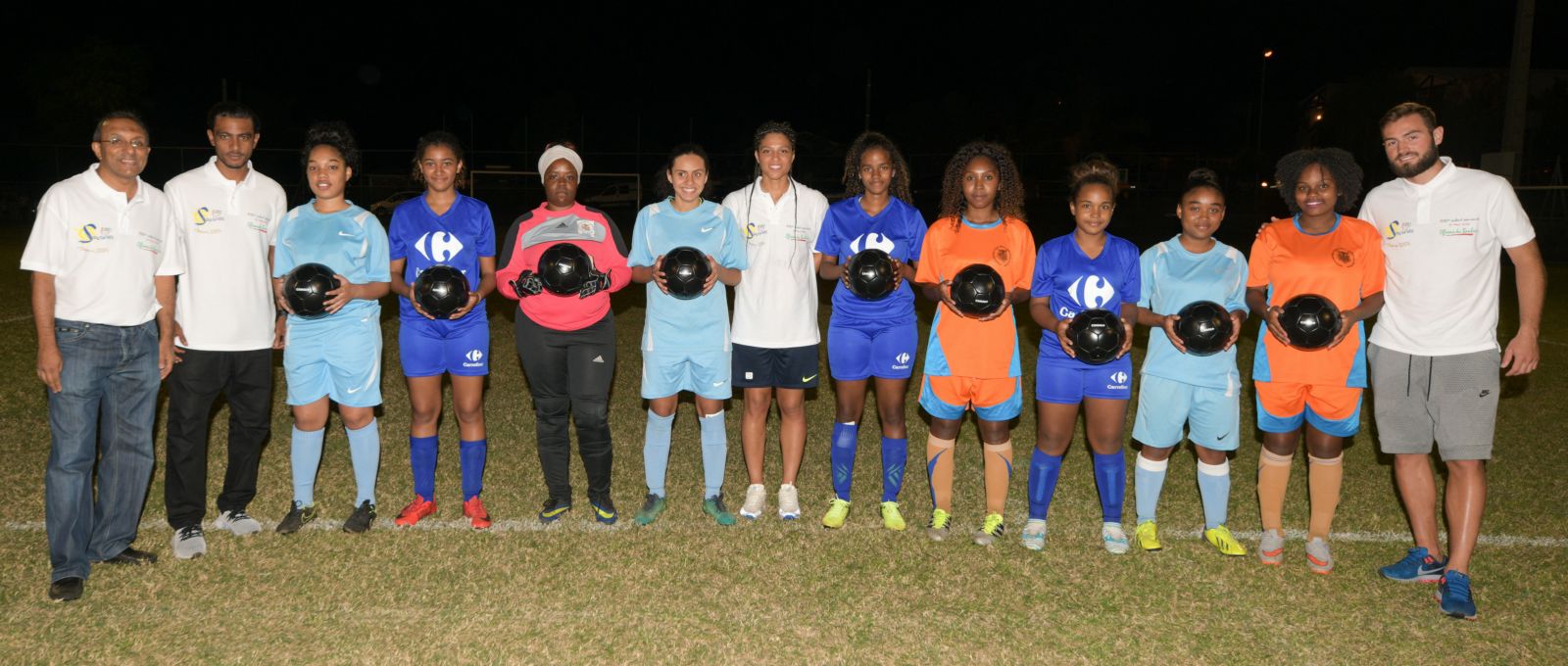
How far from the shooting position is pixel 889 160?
499cm

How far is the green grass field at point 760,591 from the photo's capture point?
12.8 ft

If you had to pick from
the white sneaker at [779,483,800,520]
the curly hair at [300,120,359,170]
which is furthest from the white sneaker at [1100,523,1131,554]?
the curly hair at [300,120,359,170]

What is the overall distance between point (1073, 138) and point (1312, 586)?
39.2 m

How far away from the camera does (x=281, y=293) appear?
181 inches

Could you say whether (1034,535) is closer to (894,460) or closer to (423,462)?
(894,460)

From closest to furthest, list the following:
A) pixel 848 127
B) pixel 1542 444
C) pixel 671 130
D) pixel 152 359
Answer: pixel 152 359 < pixel 1542 444 < pixel 671 130 < pixel 848 127

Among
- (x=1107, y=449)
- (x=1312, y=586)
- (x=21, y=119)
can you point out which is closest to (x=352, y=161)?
(x=1107, y=449)

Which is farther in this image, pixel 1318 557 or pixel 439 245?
pixel 439 245

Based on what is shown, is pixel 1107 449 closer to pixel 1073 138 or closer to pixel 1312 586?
pixel 1312 586

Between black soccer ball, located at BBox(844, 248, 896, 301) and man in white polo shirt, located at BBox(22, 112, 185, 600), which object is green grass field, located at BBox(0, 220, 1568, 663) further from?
black soccer ball, located at BBox(844, 248, 896, 301)

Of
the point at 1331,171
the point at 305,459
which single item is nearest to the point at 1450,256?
the point at 1331,171

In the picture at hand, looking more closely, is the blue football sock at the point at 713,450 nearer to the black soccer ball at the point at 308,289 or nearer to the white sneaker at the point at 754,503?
the white sneaker at the point at 754,503

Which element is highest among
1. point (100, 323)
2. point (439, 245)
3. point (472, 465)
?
point (439, 245)

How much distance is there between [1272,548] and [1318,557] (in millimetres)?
201
